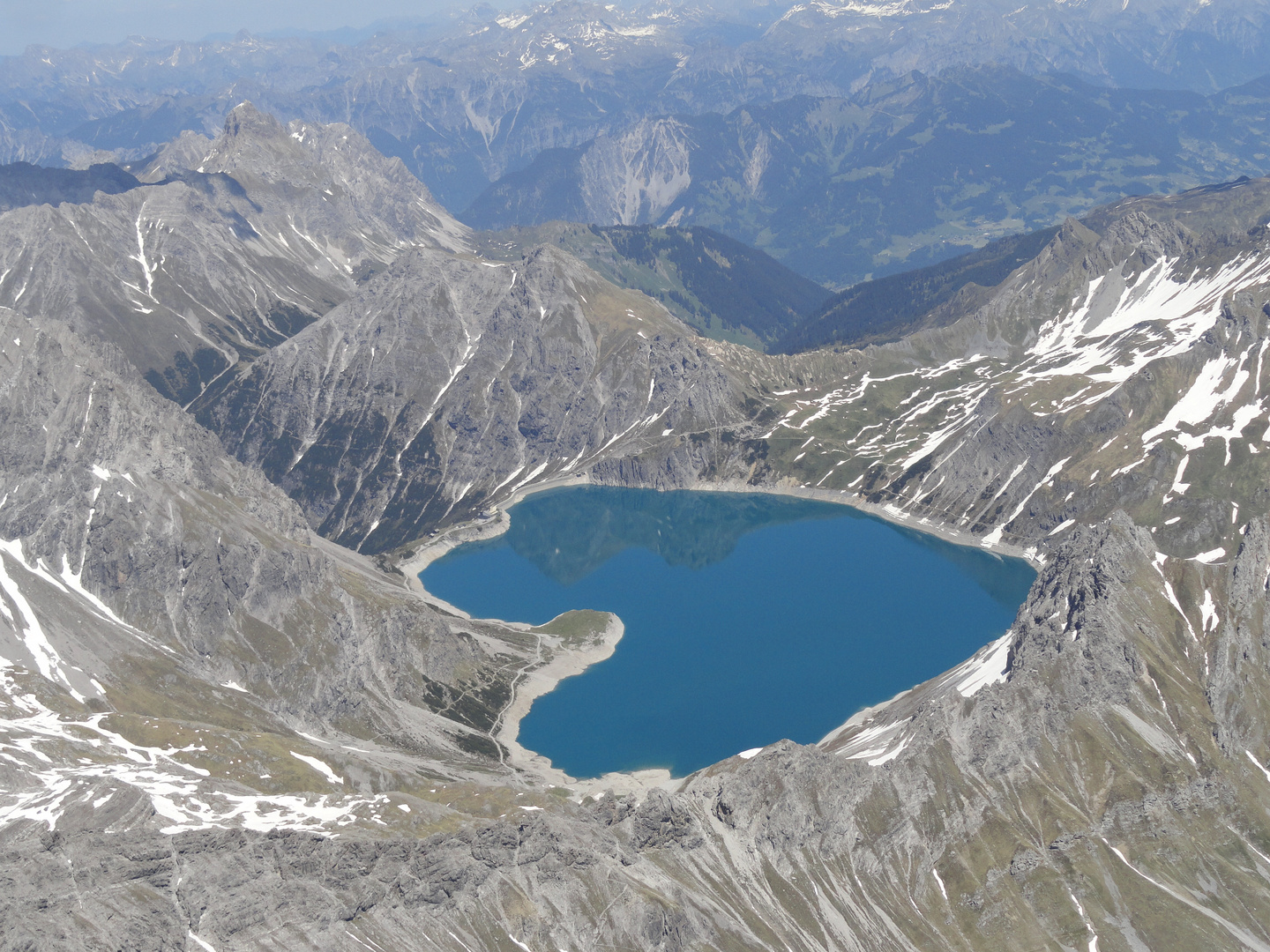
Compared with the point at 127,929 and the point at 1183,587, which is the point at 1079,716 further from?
the point at 127,929

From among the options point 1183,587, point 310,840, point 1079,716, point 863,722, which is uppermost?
point 1183,587

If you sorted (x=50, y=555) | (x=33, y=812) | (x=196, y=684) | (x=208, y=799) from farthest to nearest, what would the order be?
(x=50, y=555)
(x=196, y=684)
(x=208, y=799)
(x=33, y=812)

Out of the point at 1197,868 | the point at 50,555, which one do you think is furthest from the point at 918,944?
the point at 50,555

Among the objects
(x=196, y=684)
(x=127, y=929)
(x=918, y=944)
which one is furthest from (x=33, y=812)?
(x=918, y=944)

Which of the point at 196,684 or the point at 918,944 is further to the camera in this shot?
the point at 196,684

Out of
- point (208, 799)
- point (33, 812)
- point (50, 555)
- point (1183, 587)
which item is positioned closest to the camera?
point (33, 812)

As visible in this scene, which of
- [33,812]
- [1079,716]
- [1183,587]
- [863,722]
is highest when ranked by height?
[1183,587]

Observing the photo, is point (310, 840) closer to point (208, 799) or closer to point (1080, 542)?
point (208, 799)

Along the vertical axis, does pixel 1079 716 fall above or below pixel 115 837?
above

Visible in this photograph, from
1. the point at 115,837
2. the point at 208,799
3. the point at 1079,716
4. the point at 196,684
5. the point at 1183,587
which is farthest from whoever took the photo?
the point at 196,684
